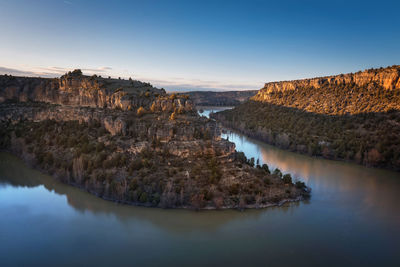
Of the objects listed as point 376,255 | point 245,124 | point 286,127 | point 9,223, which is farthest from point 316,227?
point 245,124

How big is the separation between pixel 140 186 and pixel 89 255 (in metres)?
4.52

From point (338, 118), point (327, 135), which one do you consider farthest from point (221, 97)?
point (327, 135)

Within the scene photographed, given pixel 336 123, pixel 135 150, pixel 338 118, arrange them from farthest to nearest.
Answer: pixel 338 118, pixel 336 123, pixel 135 150

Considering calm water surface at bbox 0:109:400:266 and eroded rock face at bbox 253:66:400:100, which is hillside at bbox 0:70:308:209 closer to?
calm water surface at bbox 0:109:400:266

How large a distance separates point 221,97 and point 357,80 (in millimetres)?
49652

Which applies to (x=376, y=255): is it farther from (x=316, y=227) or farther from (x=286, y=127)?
(x=286, y=127)

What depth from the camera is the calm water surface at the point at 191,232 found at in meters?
10.1

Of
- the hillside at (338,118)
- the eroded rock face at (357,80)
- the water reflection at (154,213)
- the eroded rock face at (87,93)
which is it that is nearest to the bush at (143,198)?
the water reflection at (154,213)

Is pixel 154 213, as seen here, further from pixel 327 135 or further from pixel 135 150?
pixel 327 135

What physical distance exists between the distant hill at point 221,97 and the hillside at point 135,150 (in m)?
53.4

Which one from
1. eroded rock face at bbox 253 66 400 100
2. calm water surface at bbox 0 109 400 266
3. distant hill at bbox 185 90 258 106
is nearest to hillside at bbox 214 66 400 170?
eroded rock face at bbox 253 66 400 100

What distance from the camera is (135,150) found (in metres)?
17.3

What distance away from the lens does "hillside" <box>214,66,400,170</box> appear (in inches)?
926

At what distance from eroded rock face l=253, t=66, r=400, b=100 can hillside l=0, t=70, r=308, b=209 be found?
985 inches
